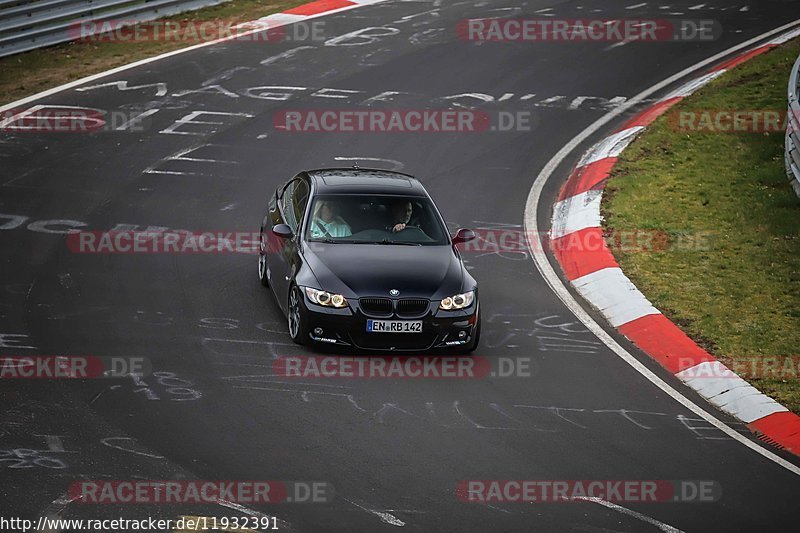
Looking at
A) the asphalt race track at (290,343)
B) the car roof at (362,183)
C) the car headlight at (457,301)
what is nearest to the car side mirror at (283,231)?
the car roof at (362,183)

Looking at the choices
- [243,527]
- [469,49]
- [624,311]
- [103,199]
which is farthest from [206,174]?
[243,527]

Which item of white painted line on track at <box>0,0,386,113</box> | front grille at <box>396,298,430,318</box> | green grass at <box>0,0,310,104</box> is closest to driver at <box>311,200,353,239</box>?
front grille at <box>396,298,430,318</box>

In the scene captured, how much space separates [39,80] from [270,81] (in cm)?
404

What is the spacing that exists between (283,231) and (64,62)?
11580 millimetres

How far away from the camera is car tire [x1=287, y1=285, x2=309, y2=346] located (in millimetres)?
11789

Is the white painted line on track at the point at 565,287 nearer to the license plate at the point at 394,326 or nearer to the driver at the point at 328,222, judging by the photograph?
the license plate at the point at 394,326

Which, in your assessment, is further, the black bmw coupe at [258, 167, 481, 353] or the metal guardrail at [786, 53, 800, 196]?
the metal guardrail at [786, 53, 800, 196]

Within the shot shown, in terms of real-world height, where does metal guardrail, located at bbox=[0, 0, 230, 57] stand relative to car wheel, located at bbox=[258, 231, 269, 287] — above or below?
above

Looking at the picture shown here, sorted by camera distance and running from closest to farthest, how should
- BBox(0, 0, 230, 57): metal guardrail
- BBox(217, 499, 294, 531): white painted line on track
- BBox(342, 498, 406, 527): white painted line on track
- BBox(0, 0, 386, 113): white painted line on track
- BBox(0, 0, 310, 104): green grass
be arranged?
BBox(217, 499, 294, 531): white painted line on track, BBox(342, 498, 406, 527): white painted line on track, BBox(0, 0, 386, 113): white painted line on track, BBox(0, 0, 310, 104): green grass, BBox(0, 0, 230, 57): metal guardrail

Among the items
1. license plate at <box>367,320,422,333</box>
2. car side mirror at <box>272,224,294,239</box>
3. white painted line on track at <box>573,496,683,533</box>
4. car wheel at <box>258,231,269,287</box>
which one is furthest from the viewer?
car wheel at <box>258,231,269,287</box>

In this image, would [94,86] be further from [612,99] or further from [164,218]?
[612,99]

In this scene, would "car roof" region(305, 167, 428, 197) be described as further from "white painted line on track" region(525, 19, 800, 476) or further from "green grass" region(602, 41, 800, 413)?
"green grass" region(602, 41, 800, 413)

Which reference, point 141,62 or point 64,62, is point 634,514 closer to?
point 141,62

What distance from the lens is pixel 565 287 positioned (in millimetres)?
14391
